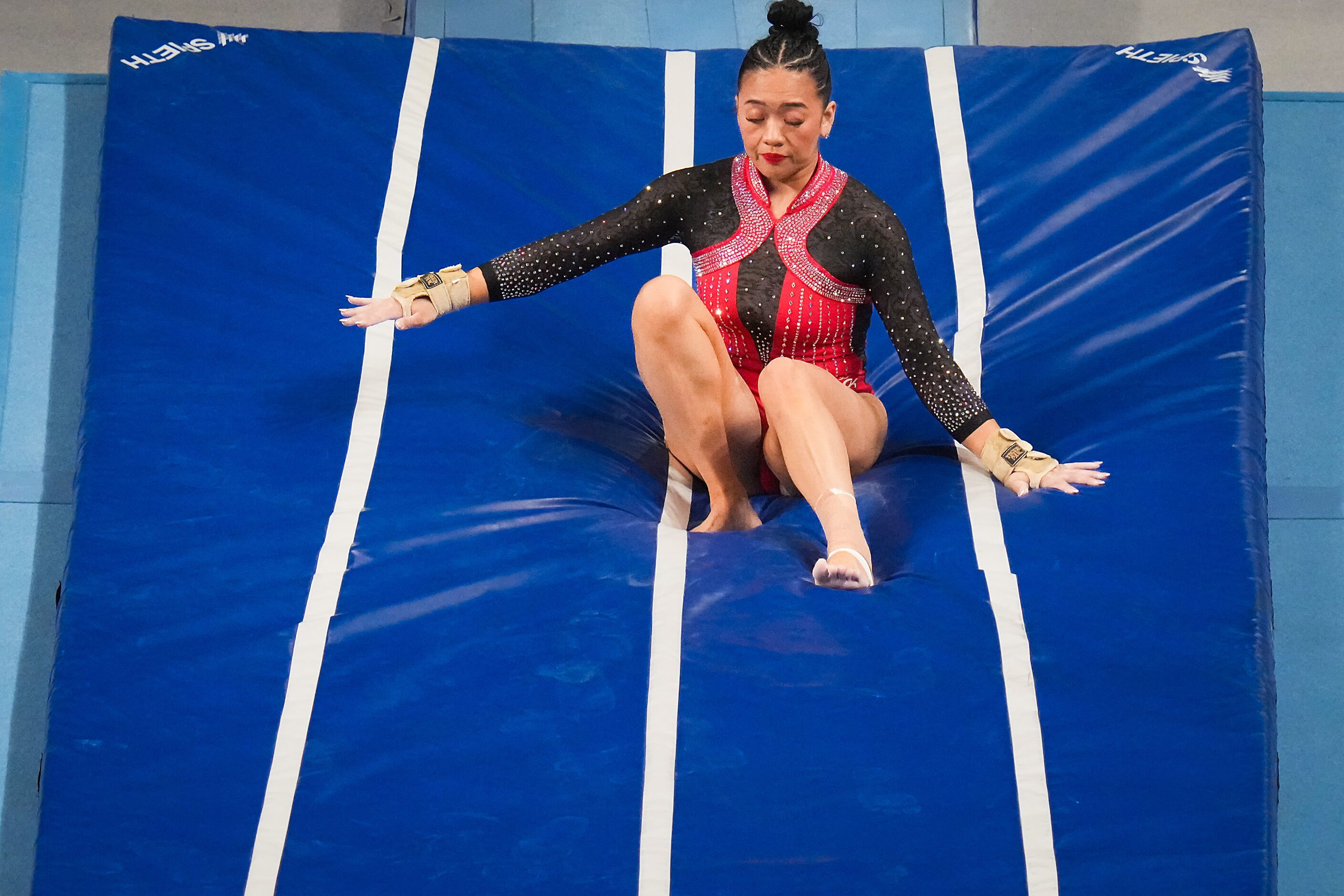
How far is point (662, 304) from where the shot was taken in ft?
5.91

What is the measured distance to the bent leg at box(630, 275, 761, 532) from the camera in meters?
1.81

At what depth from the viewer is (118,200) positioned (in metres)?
2.25

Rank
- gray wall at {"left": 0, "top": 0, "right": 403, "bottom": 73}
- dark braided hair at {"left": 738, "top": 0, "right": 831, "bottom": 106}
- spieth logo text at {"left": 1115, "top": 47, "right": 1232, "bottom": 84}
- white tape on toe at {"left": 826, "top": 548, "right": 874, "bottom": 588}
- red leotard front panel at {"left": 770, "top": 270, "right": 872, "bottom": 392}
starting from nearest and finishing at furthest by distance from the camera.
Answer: white tape on toe at {"left": 826, "top": 548, "right": 874, "bottom": 588} < dark braided hair at {"left": 738, "top": 0, "right": 831, "bottom": 106} < red leotard front panel at {"left": 770, "top": 270, "right": 872, "bottom": 392} < spieth logo text at {"left": 1115, "top": 47, "right": 1232, "bottom": 84} < gray wall at {"left": 0, "top": 0, "right": 403, "bottom": 73}

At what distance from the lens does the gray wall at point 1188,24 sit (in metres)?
3.64

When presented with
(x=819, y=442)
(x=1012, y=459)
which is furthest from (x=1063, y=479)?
(x=819, y=442)

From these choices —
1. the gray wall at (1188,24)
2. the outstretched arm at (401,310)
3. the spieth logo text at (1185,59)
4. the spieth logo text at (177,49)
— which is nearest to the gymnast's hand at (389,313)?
the outstretched arm at (401,310)

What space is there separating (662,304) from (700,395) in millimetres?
131

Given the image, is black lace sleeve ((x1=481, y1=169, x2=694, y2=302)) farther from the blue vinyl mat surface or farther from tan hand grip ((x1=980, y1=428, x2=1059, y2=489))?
tan hand grip ((x1=980, y1=428, x2=1059, y2=489))

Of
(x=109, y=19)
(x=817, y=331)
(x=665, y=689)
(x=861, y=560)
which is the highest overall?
(x=109, y=19)

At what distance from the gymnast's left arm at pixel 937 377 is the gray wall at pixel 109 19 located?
2.06 metres

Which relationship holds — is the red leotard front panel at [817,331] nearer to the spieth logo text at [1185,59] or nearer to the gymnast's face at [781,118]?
the gymnast's face at [781,118]

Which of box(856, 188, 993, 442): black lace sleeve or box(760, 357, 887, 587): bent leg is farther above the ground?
box(856, 188, 993, 442): black lace sleeve

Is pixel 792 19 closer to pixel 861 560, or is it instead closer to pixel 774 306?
pixel 774 306

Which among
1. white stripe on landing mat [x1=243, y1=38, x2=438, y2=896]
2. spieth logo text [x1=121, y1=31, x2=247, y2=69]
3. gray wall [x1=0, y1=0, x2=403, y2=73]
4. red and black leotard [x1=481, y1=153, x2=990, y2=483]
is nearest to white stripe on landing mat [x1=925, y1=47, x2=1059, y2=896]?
red and black leotard [x1=481, y1=153, x2=990, y2=483]
